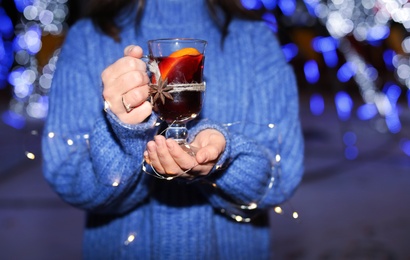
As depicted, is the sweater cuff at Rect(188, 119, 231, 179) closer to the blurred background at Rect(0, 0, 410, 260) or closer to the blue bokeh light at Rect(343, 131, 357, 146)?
the blurred background at Rect(0, 0, 410, 260)

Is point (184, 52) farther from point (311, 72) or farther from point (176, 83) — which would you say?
point (311, 72)

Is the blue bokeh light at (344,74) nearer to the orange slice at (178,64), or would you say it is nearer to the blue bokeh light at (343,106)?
the blue bokeh light at (343,106)

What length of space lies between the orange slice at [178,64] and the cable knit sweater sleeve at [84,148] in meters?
0.15

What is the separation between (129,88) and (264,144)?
510mm

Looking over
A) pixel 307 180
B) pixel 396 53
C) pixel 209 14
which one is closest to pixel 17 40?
pixel 396 53

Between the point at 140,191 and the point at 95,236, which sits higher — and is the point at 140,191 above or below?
above

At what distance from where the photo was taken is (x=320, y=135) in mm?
7375

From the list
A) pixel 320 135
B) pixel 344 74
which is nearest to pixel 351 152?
pixel 320 135

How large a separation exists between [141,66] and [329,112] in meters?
8.84

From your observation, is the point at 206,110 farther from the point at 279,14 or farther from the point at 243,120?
the point at 279,14

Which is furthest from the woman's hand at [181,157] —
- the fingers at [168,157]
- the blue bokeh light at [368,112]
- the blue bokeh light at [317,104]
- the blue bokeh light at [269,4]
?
the blue bokeh light at [317,104]

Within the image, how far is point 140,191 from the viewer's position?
142 centimetres

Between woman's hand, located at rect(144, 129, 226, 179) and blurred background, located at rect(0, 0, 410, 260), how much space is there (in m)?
0.31

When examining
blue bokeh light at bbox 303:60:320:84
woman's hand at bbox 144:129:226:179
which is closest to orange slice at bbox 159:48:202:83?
woman's hand at bbox 144:129:226:179
